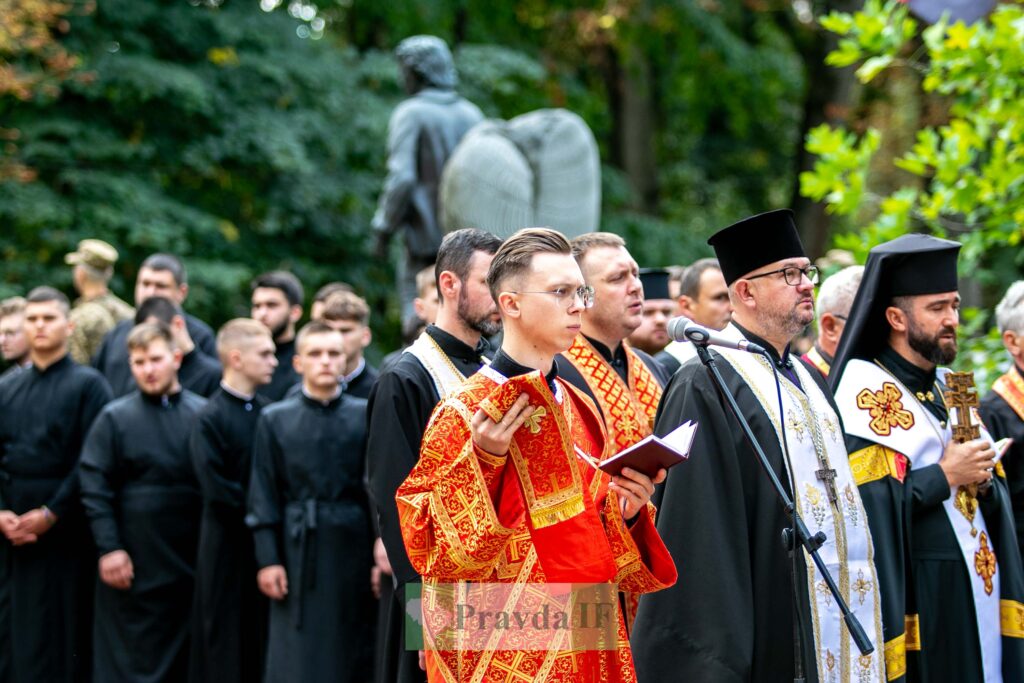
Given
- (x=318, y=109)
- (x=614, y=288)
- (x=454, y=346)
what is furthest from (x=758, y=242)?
(x=318, y=109)

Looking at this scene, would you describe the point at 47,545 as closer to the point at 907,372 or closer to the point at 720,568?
the point at 720,568

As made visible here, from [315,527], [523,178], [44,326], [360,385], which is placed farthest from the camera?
[523,178]

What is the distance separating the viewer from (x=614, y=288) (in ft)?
19.3

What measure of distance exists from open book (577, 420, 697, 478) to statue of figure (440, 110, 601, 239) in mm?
5907

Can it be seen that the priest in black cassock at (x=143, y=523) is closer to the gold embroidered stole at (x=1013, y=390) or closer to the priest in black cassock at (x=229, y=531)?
the priest in black cassock at (x=229, y=531)

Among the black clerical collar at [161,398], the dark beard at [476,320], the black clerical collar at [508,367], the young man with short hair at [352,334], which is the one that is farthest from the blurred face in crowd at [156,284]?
the black clerical collar at [508,367]

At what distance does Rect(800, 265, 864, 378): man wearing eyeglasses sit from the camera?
263 inches

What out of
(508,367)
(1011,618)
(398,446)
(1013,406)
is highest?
(1013,406)

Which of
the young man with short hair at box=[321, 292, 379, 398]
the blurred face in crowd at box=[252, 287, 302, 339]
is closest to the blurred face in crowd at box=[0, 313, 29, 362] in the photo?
the blurred face in crowd at box=[252, 287, 302, 339]

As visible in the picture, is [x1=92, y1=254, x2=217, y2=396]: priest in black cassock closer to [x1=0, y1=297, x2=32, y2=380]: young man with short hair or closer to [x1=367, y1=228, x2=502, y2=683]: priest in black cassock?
[x1=0, y1=297, x2=32, y2=380]: young man with short hair

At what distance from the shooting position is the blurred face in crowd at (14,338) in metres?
9.74

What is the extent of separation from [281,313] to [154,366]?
1441 mm

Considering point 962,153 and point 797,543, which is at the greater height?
Result: point 962,153

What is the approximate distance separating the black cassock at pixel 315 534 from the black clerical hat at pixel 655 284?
1.80 m
